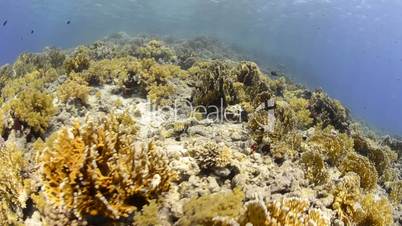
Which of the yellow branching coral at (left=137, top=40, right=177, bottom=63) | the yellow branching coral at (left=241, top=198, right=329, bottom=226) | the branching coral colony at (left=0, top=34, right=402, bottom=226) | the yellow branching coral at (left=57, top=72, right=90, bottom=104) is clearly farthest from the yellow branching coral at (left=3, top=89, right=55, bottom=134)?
the yellow branching coral at (left=137, top=40, right=177, bottom=63)

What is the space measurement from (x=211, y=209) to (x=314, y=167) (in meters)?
2.68

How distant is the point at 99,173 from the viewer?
13.0ft

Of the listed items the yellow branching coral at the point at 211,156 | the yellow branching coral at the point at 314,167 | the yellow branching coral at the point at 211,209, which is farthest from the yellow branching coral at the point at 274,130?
the yellow branching coral at the point at 211,209

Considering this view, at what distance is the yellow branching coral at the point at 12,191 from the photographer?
14.7ft

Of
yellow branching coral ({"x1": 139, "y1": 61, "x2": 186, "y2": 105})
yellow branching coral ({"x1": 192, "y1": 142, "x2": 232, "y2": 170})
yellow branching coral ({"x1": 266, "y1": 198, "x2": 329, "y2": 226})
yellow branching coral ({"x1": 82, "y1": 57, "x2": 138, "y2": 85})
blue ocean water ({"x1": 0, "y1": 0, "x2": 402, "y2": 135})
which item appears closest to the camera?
yellow branching coral ({"x1": 266, "y1": 198, "x2": 329, "y2": 226})

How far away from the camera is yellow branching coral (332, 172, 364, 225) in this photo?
204 inches

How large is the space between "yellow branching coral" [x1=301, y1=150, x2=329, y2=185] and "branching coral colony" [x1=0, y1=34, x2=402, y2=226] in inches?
0.7

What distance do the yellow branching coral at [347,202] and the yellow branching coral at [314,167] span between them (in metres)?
0.33

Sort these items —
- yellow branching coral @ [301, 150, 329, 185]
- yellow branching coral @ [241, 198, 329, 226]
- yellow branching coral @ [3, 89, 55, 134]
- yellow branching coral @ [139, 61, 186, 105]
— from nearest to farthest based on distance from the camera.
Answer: yellow branching coral @ [241, 198, 329, 226] → yellow branching coral @ [301, 150, 329, 185] → yellow branching coral @ [3, 89, 55, 134] → yellow branching coral @ [139, 61, 186, 105]

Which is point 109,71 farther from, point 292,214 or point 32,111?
point 292,214

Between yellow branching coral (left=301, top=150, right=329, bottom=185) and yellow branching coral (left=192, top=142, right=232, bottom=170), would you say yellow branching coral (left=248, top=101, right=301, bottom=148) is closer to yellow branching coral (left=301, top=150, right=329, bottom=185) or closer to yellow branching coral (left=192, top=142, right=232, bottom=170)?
yellow branching coral (left=301, top=150, right=329, bottom=185)

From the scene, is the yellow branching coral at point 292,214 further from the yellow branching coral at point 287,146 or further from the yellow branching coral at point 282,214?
the yellow branching coral at point 287,146

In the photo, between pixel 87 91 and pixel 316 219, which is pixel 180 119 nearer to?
pixel 87 91

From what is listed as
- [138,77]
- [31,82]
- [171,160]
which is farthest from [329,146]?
[31,82]
